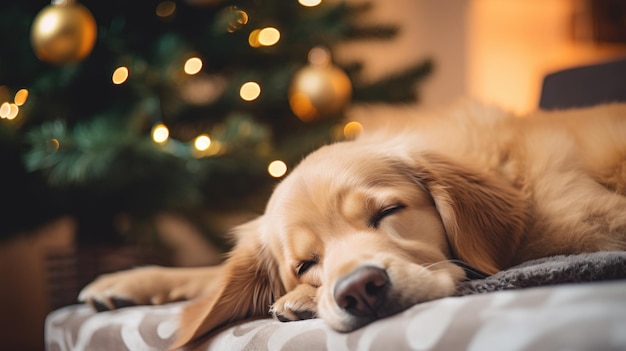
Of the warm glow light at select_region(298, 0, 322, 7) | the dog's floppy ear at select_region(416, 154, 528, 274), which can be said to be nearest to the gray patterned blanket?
the dog's floppy ear at select_region(416, 154, 528, 274)

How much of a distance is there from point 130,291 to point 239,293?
405mm

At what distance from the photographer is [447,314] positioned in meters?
0.91

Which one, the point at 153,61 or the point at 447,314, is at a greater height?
the point at 153,61

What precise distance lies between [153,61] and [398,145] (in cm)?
133

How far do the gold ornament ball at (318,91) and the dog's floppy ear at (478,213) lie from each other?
1.24 metres

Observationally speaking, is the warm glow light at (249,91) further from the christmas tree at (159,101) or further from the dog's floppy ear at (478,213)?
the dog's floppy ear at (478,213)

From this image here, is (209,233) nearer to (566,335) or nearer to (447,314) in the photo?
(447,314)

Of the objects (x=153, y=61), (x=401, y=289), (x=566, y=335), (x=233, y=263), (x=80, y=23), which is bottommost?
(x=233, y=263)

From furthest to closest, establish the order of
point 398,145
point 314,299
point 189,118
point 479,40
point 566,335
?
point 479,40
point 189,118
point 398,145
point 314,299
point 566,335

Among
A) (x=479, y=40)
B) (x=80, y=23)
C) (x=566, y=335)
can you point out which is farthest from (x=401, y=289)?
(x=479, y=40)

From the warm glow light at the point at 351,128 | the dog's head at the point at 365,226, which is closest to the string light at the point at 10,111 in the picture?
the dog's head at the point at 365,226

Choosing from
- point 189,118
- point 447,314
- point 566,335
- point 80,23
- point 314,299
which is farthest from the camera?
point 189,118

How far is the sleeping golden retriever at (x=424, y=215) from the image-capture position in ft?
4.72

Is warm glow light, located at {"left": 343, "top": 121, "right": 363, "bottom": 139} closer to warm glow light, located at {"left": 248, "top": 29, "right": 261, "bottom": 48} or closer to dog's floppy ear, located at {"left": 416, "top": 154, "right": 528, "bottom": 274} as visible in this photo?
warm glow light, located at {"left": 248, "top": 29, "right": 261, "bottom": 48}
